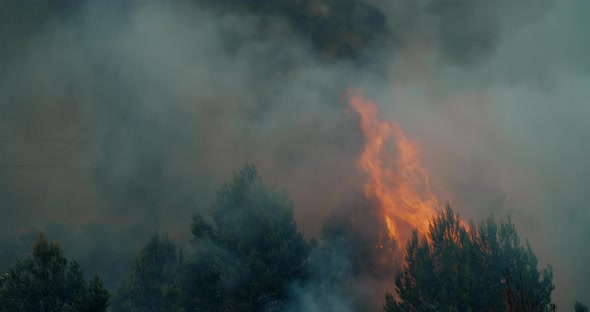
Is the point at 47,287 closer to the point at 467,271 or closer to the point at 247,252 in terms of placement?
the point at 247,252

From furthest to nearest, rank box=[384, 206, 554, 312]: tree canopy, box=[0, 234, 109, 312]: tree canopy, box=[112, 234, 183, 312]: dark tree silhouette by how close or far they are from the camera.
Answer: box=[112, 234, 183, 312]: dark tree silhouette < box=[384, 206, 554, 312]: tree canopy < box=[0, 234, 109, 312]: tree canopy

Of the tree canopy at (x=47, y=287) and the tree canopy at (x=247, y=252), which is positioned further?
the tree canopy at (x=247, y=252)

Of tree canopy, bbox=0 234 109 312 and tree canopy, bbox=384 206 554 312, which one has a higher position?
tree canopy, bbox=384 206 554 312

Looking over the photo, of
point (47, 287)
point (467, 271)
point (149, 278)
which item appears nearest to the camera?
point (47, 287)

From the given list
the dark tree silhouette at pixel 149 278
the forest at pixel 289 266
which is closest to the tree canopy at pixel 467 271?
the forest at pixel 289 266

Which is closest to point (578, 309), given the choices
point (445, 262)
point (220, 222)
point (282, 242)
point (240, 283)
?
point (445, 262)

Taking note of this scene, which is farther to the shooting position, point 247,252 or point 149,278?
point 149,278

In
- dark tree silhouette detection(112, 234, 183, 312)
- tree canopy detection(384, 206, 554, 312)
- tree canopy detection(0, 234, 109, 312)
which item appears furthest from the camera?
dark tree silhouette detection(112, 234, 183, 312)

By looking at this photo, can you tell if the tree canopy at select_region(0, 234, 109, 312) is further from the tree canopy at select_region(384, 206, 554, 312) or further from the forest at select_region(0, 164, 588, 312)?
the tree canopy at select_region(384, 206, 554, 312)

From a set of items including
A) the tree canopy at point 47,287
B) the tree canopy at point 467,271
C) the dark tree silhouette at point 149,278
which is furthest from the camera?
the dark tree silhouette at point 149,278

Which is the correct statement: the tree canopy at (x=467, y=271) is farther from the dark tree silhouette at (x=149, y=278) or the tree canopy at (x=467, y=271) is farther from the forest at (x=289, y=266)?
the dark tree silhouette at (x=149, y=278)

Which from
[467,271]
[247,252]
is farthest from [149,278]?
[467,271]

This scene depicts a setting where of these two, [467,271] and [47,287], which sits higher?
[467,271]

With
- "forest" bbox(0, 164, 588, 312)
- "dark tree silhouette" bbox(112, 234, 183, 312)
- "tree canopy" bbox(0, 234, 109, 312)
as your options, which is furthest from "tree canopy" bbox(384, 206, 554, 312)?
"tree canopy" bbox(0, 234, 109, 312)
